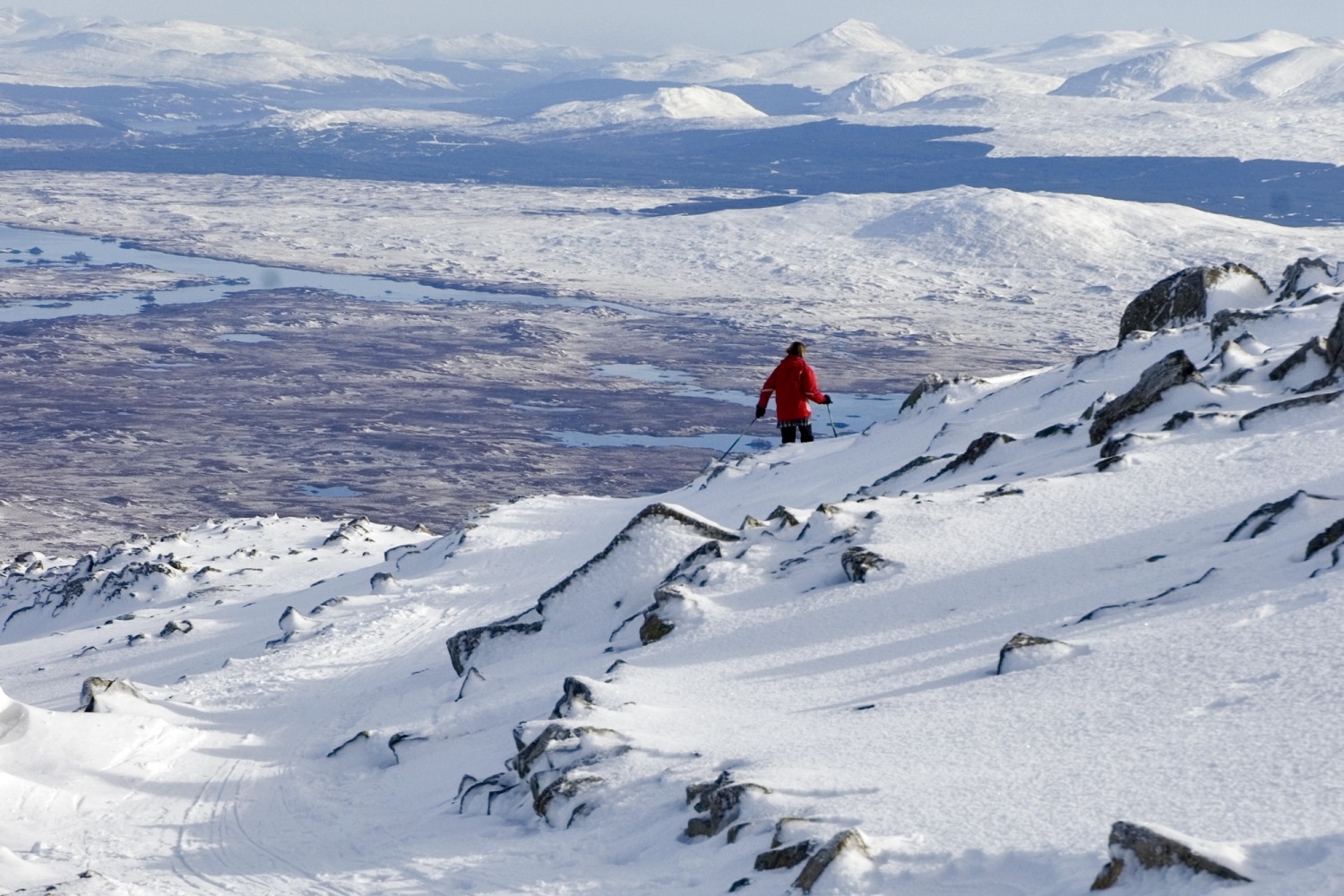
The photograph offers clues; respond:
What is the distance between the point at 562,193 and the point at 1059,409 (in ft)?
584

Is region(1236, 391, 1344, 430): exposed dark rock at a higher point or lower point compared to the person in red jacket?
higher

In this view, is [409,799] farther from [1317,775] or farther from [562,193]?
[562,193]

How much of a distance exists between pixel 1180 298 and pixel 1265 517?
11531 mm

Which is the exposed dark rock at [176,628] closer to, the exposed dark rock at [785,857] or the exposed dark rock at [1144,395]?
the exposed dark rock at [1144,395]

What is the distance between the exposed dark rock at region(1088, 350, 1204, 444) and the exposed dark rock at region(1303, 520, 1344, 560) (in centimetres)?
453

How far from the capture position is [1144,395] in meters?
11.9

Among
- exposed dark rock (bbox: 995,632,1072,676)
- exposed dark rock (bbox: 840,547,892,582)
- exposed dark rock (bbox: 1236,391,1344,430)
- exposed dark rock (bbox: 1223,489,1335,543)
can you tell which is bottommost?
exposed dark rock (bbox: 840,547,892,582)

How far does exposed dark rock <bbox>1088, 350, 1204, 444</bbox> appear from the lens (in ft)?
38.8

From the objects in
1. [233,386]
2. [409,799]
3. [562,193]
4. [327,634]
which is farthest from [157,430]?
[562,193]

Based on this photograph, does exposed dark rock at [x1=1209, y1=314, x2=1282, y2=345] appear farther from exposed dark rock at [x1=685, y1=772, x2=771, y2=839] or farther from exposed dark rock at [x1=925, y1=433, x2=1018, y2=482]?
exposed dark rock at [x1=685, y1=772, x2=771, y2=839]

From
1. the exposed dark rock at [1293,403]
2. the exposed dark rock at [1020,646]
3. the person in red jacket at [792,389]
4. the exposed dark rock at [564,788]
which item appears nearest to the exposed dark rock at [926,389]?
the person in red jacket at [792,389]

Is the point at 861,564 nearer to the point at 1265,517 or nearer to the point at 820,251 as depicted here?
the point at 1265,517

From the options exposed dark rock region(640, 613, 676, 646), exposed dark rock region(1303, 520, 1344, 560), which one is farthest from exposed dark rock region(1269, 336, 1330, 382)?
exposed dark rock region(640, 613, 676, 646)

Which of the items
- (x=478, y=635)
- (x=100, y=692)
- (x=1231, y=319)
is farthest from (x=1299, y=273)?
(x=100, y=692)
